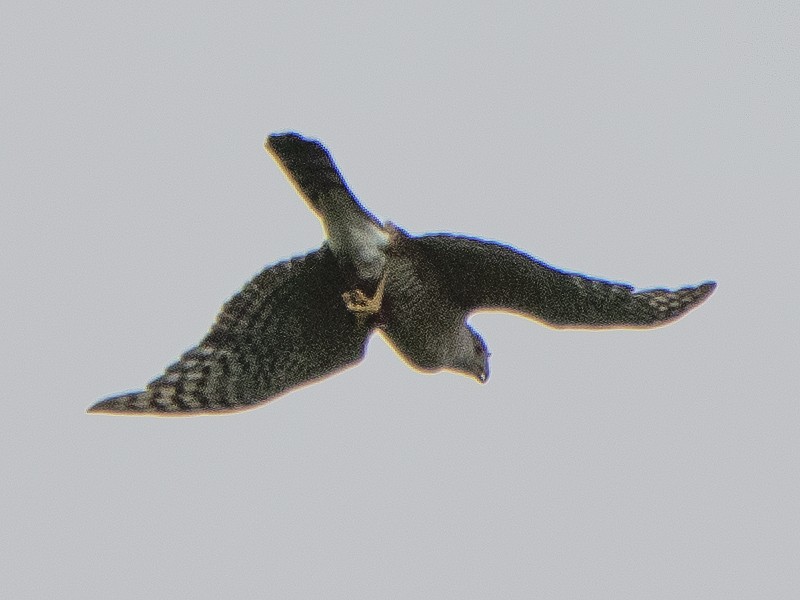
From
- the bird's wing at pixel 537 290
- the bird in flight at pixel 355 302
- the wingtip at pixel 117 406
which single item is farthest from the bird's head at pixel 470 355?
the wingtip at pixel 117 406

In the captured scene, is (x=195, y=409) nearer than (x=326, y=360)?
Yes

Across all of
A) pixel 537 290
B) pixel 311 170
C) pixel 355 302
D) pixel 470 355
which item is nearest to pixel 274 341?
pixel 355 302

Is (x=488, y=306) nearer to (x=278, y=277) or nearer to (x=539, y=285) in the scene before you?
(x=539, y=285)

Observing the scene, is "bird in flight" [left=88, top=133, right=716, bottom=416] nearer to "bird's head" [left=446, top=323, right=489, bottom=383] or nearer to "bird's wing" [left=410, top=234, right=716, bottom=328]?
"bird's wing" [left=410, top=234, right=716, bottom=328]

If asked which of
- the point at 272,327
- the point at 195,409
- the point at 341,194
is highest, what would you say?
the point at 341,194

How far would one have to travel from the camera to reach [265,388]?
23.4ft

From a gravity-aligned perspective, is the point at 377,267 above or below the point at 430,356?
above

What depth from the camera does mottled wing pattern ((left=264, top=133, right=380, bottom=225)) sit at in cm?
668

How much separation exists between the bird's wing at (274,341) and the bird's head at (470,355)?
0.64 meters

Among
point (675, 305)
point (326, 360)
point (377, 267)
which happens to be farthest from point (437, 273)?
point (675, 305)

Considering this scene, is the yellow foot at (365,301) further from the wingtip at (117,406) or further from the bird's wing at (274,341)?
the wingtip at (117,406)

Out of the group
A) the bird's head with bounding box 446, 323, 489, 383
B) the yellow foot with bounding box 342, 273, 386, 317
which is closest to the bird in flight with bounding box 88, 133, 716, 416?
the yellow foot with bounding box 342, 273, 386, 317

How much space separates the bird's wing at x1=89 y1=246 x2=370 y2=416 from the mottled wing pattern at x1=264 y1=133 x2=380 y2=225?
41 centimetres

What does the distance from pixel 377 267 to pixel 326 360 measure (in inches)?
28.1
